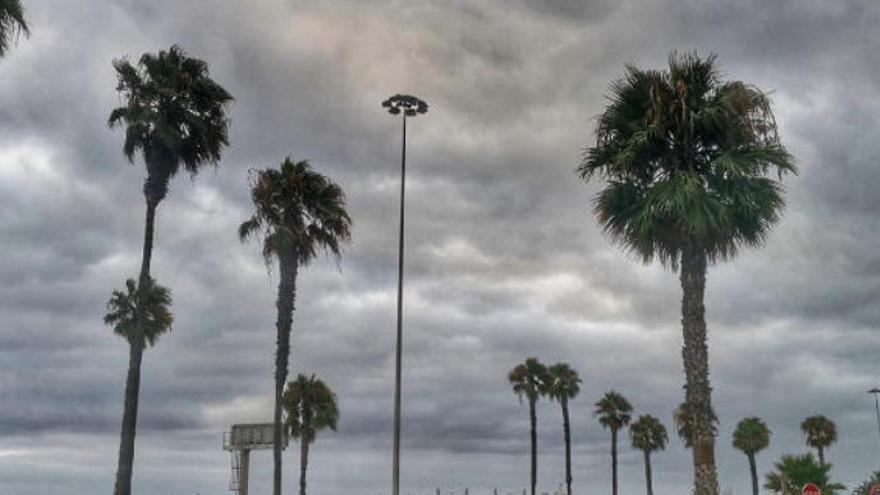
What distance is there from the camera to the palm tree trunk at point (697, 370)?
81.8 ft

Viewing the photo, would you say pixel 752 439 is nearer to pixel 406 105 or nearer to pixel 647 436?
pixel 647 436

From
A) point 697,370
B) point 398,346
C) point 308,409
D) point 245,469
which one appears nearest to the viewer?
point 697,370

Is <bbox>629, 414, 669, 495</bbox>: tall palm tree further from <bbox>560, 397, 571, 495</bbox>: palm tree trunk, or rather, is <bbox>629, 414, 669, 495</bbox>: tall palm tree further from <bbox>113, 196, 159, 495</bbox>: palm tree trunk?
<bbox>113, 196, 159, 495</bbox>: palm tree trunk

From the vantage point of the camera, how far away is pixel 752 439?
3733 inches

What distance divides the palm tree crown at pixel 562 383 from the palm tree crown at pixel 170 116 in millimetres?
48467

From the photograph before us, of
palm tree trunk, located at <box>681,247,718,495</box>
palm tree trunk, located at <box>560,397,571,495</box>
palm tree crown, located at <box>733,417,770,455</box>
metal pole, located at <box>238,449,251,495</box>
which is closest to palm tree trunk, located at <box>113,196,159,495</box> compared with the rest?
metal pole, located at <box>238,449,251,495</box>

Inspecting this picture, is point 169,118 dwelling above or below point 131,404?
above

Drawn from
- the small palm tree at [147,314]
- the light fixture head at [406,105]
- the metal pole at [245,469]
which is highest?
the light fixture head at [406,105]

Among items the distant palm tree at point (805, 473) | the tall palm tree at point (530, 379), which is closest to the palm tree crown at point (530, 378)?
the tall palm tree at point (530, 379)

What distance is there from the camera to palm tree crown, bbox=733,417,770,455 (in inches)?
3733

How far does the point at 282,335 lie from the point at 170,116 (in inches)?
400

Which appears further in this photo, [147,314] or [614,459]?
[614,459]

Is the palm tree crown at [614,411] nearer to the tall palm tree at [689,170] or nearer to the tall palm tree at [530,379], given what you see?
the tall palm tree at [530,379]

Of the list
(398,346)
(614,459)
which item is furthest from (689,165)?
(614,459)
